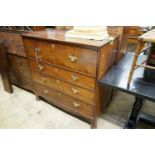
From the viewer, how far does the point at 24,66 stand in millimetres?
1948

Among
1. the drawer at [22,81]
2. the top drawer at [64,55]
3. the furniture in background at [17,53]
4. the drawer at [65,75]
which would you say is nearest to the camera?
the top drawer at [64,55]

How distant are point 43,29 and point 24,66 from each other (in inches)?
22.1

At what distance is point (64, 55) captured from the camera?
53.4 inches

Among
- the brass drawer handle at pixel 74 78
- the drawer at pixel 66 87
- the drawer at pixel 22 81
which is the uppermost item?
the brass drawer handle at pixel 74 78

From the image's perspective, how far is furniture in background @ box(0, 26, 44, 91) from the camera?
6.12 ft

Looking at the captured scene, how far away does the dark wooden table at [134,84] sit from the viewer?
1.12 meters

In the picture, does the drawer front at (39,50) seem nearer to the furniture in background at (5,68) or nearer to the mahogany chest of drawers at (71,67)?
the mahogany chest of drawers at (71,67)

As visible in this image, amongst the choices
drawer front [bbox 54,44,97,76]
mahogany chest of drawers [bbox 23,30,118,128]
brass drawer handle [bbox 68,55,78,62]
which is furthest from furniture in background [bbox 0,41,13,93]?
brass drawer handle [bbox 68,55,78,62]

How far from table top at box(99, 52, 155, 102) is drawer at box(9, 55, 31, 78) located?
113cm

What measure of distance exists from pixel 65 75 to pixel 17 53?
84 cm

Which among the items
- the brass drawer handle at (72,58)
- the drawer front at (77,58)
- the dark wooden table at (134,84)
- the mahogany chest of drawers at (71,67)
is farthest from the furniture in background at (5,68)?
the dark wooden table at (134,84)

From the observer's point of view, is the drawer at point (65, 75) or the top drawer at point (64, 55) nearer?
the top drawer at point (64, 55)

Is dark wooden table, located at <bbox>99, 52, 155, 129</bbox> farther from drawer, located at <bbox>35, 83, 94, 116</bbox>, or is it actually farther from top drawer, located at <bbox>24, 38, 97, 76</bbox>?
drawer, located at <bbox>35, 83, 94, 116</bbox>

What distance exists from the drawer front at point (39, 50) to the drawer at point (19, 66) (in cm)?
30
